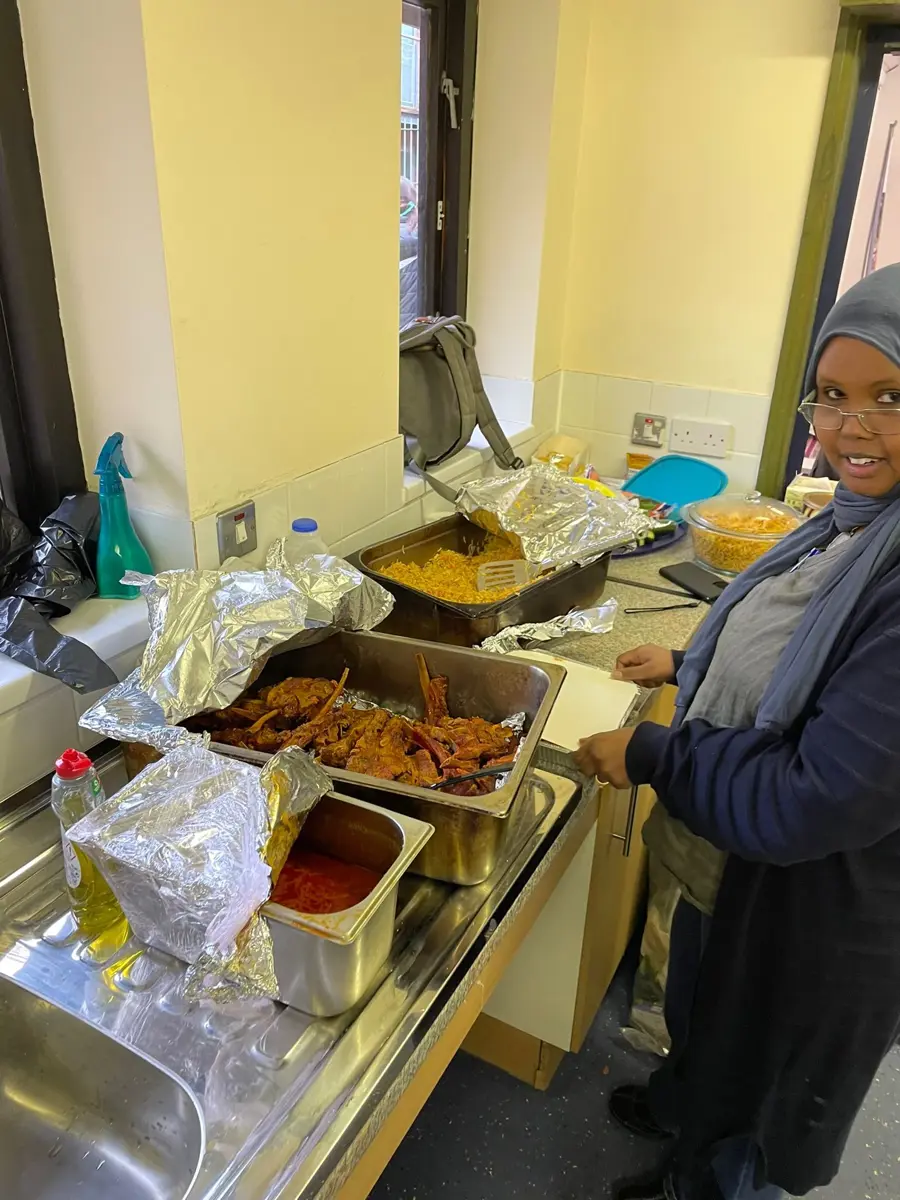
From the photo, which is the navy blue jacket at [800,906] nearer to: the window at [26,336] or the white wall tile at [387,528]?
the white wall tile at [387,528]

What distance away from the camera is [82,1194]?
0.78m

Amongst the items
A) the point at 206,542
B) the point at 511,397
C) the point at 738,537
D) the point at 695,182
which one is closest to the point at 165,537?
the point at 206,542

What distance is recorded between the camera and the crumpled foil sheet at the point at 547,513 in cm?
159

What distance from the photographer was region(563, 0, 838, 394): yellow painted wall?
74.4 inches

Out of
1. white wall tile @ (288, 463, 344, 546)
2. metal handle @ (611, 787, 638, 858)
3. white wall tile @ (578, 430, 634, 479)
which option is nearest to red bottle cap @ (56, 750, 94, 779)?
white wall tile @ (288, 463, 344, 546)

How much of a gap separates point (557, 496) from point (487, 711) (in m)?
0.64

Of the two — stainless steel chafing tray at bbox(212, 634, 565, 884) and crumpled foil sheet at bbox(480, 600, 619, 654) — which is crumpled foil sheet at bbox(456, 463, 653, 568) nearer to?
crumpled foil sheet at bbox(480, 600, 619, 654)

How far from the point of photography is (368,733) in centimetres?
108

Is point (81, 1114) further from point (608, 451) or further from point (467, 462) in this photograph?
point (608, 451)

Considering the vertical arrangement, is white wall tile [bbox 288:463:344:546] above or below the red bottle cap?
above

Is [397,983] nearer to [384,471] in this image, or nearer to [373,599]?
[373,599]

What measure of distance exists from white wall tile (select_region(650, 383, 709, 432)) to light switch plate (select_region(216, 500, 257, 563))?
1299 mm

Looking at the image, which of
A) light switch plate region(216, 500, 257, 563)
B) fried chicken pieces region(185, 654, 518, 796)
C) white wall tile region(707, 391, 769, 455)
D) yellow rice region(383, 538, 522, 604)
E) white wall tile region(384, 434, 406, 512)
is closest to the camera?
fried chicken pieces region(185, 654, 518, 796)

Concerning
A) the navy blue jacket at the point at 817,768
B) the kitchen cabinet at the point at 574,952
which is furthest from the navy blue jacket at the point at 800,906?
the kitchen cabinet at the point at 574,952
